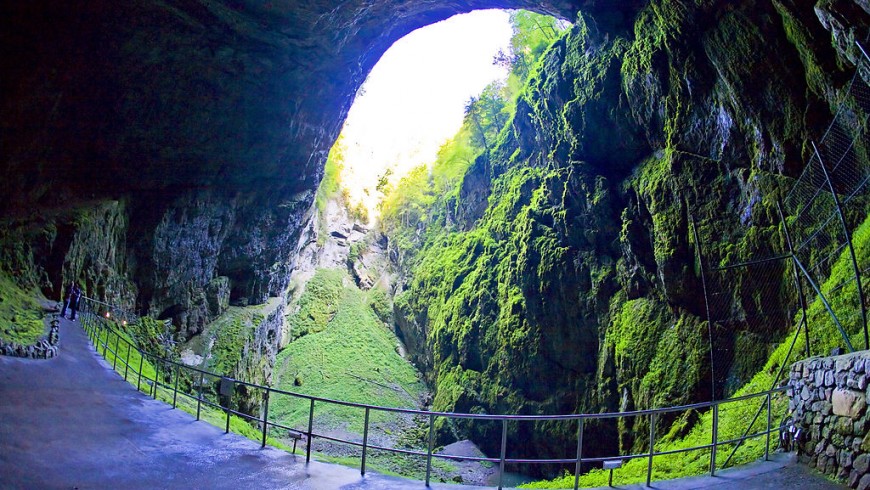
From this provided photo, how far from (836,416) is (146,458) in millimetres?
Answer: 7644

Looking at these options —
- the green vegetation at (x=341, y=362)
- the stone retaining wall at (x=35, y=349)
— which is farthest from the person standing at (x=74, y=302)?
the green vegetation at (x=341, y=362)

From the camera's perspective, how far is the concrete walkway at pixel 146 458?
200 inches

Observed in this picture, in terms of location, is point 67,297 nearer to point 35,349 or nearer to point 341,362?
point 35,349

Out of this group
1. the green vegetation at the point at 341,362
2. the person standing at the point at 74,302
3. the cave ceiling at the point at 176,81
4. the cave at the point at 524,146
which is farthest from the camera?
the green vegetation at the point at 341,362

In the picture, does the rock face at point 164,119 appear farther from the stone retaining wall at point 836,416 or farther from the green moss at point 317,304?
the stone retaining wall at point 836,416

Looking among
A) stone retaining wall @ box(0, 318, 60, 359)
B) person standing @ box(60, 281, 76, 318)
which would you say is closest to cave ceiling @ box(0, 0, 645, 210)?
person standing @ box(60, 281, 76, 318)

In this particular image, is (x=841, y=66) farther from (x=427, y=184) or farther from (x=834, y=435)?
(x=427, y=184)

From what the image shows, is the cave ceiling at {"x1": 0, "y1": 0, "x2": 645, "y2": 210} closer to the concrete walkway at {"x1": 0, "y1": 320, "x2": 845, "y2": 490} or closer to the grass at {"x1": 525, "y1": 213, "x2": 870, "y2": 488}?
the concrete walkway at {"x1": 0, "y1": 320, "x2": 845, "y2": 490}

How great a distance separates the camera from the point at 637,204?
17.3 m

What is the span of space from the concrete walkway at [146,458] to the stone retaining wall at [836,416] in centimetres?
27

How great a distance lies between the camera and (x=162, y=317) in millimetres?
22766

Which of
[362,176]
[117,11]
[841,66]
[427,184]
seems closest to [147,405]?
[117,11]

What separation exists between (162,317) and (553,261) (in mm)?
16704

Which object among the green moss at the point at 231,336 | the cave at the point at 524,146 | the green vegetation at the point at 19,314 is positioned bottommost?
the green moss at the point at 231,336
